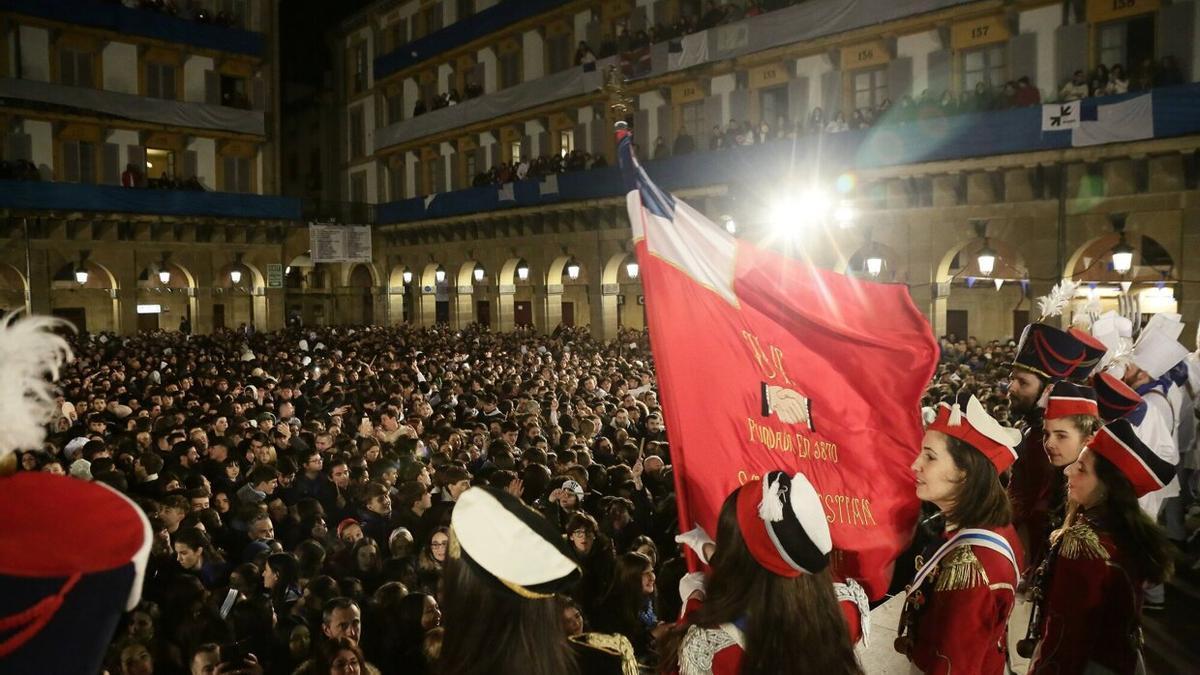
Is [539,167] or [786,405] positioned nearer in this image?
[786,405]

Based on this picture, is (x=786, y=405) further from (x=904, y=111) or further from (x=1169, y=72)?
(x=904, y=111)

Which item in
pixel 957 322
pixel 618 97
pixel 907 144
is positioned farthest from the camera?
pixel 957 322

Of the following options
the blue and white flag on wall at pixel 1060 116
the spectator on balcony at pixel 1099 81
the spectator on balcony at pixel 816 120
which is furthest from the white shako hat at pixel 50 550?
the spectator on balcony at pixel 816 120

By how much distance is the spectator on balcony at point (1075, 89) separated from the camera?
1891 centimetres

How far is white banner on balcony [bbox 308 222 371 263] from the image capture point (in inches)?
1242

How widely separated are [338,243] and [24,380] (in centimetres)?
3196

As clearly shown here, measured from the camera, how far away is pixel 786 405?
4.20 meters

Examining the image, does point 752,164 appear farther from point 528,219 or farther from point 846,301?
point 846,301

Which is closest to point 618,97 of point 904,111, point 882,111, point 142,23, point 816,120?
point 904,111

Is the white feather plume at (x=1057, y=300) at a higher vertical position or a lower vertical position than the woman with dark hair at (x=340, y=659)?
higher

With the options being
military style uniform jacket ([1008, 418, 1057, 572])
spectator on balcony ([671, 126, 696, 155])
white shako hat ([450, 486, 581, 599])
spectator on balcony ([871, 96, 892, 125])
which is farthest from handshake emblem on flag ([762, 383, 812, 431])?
spectator on balcony ([671, 126, 696, 155])

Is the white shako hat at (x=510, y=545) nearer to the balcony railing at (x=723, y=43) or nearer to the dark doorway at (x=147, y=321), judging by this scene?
the balcony railing at (x=723, y=43)

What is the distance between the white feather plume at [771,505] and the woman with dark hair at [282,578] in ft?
13.7

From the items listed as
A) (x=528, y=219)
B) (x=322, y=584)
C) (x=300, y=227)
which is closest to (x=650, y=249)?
(x=322, y=584)
